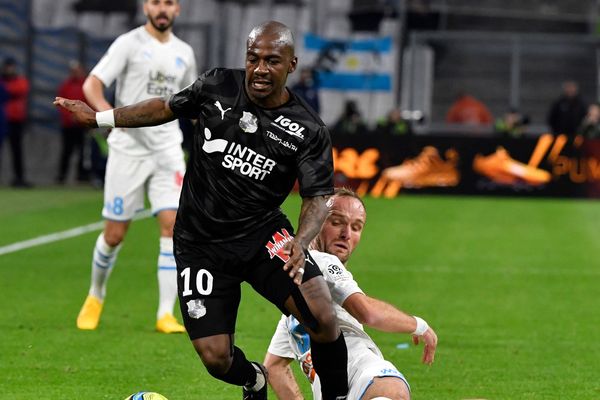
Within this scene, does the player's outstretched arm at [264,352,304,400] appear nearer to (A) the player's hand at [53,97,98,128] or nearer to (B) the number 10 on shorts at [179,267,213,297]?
(B) the number 10 on shorts at [179,267,213,297]

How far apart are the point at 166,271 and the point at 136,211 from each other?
1.78ft

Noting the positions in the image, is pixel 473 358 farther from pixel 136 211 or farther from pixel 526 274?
pixel 526 274

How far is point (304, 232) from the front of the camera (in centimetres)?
691

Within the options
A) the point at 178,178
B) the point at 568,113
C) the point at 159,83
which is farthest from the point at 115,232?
the point at 568,113

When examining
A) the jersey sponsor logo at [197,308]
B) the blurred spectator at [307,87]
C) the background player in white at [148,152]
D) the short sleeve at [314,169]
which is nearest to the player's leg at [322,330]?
the short sleeve at [314,169]

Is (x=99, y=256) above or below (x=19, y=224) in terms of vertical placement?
above

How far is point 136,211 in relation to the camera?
36.9 ft

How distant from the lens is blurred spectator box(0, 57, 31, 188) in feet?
90.5

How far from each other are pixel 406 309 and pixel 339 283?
5.55 metres

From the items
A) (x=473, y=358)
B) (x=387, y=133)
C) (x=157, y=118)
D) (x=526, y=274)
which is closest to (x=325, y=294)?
(x=157, y=118)

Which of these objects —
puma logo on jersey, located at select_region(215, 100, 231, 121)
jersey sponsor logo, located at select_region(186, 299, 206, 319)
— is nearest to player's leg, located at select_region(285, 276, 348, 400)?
jersey sponsor logo, located at select_region(186, 299, 206, 319)

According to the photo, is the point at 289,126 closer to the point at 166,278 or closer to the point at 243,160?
the point at 243,160

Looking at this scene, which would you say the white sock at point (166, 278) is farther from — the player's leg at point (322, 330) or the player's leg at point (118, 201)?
the player's leg at point (322, 330)

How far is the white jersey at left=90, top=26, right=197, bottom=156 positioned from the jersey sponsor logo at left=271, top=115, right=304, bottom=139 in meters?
4.16
